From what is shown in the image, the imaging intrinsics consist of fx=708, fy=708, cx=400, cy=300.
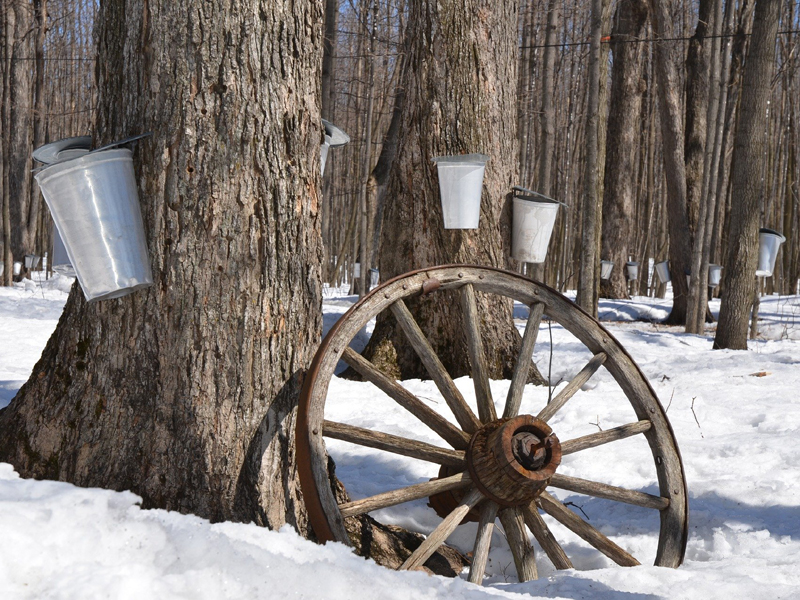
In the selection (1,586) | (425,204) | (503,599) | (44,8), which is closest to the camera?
(1,586)

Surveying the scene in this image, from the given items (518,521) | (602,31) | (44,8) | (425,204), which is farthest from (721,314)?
(44,8)

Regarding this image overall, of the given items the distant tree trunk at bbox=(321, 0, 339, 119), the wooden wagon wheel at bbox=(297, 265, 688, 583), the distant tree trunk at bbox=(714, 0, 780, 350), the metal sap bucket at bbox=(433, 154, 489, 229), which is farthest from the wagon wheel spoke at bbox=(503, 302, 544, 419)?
the distant tree trunk at bbox=(321, 0, 339, 119)

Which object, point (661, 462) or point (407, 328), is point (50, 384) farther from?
point (661, 462)

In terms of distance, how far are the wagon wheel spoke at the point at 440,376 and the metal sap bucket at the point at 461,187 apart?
5.28ft

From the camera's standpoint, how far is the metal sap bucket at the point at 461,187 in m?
3.77

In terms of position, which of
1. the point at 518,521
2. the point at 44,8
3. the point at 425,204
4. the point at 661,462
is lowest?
the point at 518,521

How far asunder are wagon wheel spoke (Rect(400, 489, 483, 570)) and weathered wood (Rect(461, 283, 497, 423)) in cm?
26

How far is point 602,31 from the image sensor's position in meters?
5.75

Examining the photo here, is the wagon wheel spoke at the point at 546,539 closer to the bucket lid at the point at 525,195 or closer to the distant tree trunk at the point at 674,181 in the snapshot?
the bucket lid at the point at 525,195

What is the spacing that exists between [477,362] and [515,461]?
0.40 metres

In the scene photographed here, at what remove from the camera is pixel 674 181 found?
945cm

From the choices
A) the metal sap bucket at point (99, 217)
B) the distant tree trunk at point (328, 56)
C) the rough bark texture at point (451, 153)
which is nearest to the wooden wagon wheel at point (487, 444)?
the metal sap bucket at point (99, 217)

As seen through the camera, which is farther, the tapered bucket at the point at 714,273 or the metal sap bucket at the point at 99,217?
the tapered bucket at the point at 714,273

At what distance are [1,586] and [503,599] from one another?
108 cm
